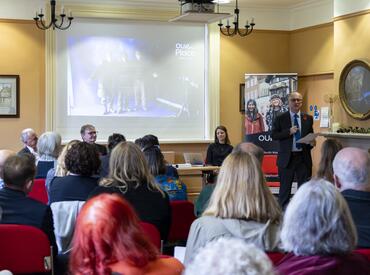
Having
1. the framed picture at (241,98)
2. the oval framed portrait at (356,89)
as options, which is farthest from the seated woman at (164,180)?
the framed picture at (241,98)

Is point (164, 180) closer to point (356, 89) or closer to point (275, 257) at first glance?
point (275, 257)

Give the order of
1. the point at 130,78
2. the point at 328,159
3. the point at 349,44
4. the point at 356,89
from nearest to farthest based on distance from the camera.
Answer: the point at 328,159 < the point at 356,89 < the point at 349,44 < the point at 130,78

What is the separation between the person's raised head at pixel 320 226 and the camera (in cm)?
198

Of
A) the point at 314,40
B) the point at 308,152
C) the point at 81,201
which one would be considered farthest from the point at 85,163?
the point at 314,40

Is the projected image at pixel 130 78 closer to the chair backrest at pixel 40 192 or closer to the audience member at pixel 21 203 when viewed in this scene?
the chair backrest at pixel 40 192

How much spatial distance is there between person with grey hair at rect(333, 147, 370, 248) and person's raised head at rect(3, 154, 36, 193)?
1.86 meters

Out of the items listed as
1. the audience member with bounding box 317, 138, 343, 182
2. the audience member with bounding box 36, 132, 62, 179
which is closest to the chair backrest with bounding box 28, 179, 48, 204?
the audience member with bounding box 36, 132, 62, 179

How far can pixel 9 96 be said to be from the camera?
9.08 metres

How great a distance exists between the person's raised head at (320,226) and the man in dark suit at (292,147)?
216 inches

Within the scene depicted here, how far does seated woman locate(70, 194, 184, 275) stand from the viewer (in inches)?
73.3

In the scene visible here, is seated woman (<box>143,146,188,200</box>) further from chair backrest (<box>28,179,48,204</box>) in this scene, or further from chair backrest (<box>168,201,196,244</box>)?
chair backrest (<box>28,179,48,204</box>)

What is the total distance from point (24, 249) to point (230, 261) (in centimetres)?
212

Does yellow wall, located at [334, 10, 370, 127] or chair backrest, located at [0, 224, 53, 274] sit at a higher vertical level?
yellow wall, located at [334, 10, 370, 127]

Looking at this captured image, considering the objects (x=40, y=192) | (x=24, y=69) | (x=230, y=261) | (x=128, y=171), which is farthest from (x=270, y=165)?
(x=230, y=261)
